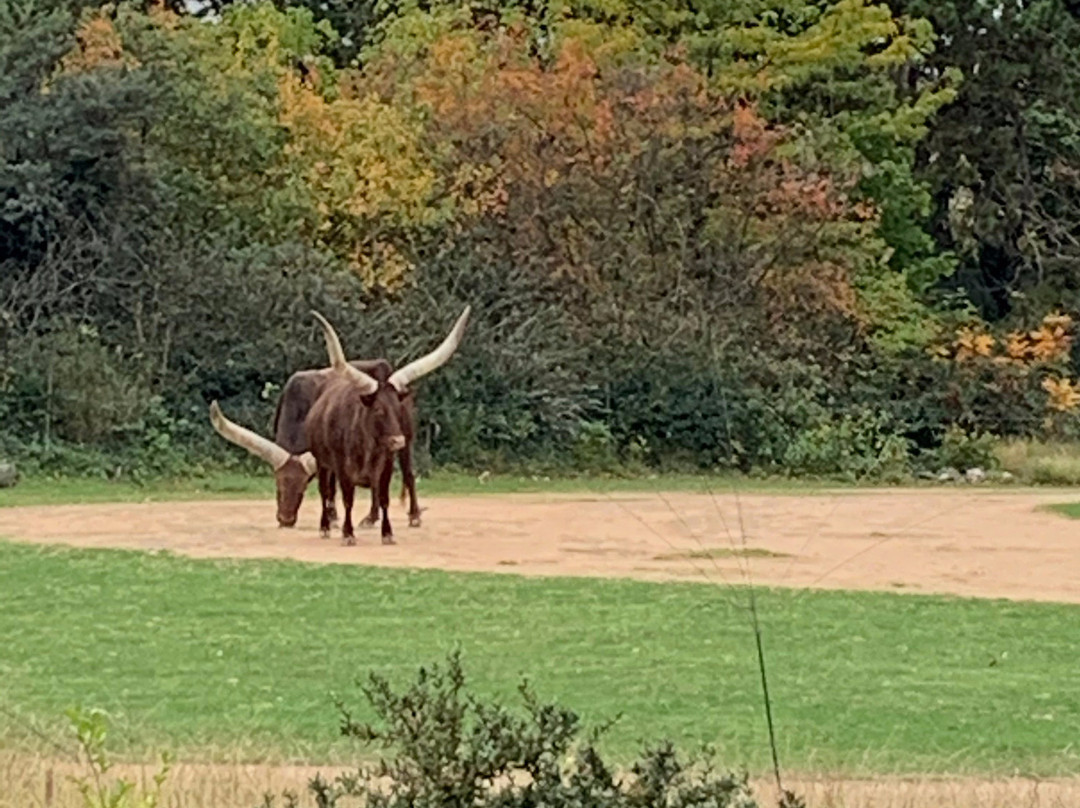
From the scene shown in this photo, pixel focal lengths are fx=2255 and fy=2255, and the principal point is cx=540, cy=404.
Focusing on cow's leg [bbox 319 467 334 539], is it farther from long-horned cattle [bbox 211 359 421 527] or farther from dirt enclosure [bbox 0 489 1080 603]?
dirt enclosure [bbox 0 489 1080 603]

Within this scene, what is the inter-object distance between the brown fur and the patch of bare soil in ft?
34.2

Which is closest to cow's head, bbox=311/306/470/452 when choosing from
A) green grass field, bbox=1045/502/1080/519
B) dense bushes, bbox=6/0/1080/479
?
green grass field, bbox=1045/502/1080/519

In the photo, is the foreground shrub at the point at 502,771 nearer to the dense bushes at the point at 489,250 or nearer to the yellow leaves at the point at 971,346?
the dense bushes at the point at 489,250

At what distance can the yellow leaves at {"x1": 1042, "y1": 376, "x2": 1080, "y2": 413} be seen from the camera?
1309 inches

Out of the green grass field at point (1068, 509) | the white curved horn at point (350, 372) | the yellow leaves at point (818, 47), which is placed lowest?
the green grass field at point (1068, 509)

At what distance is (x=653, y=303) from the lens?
31.6 m

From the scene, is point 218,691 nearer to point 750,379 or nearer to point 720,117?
point 750,379

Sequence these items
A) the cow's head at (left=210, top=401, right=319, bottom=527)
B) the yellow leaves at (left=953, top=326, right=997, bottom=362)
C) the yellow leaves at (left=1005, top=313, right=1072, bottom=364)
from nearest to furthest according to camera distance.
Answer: the cow's head at (left=210, top=401, right=319, bottom=527), the yellow leaves at (left=953, top=326, right=997, bottom=362), the yellow leaves at (left=1005, top=313, right=1072, bottom=364)

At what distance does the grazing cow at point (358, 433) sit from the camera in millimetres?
18547

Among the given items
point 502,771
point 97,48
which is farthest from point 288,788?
point 97,48

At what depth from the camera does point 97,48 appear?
1238 inches

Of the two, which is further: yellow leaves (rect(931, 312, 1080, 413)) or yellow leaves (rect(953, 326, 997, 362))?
yellow leaves (rect(953, 326, 997, 362))

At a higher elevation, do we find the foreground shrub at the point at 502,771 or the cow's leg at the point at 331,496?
the foreground shrub at the point at 502,771

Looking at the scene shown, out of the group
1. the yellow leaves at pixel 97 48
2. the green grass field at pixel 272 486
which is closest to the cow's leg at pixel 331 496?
the green grass field at pixel 272 486
